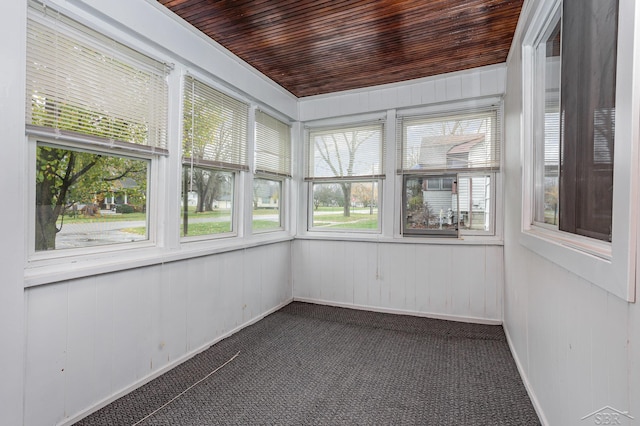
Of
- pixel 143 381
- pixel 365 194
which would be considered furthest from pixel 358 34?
pixel 143 381

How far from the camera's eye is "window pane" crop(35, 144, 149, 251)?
5.70ft

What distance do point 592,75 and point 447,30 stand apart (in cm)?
164

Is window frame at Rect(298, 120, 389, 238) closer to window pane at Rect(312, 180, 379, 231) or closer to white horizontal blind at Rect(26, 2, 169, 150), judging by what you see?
window pane at Rect(312, 180, 379, 231)

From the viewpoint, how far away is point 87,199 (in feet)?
6.41

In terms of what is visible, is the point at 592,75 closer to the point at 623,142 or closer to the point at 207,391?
the point at 623,142

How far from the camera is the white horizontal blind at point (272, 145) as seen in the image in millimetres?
3521

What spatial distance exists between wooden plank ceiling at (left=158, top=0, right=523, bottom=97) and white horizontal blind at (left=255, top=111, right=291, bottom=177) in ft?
1.75

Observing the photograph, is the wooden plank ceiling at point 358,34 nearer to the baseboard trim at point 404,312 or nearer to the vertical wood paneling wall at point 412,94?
the vertical wood paneling wall at point 412,94

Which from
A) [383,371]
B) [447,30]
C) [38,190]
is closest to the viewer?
[38,190]

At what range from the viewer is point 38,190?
1.69m

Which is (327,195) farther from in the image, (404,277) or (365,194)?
(404,277)

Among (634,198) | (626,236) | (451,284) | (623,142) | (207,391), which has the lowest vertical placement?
(207,391)

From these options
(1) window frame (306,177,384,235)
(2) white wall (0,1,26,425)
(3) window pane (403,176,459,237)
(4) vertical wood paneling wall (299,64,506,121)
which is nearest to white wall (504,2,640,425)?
(4) vertical wood paneling wall (299,64,506,121)

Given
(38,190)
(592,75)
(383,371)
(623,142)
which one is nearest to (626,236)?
(623,142)
